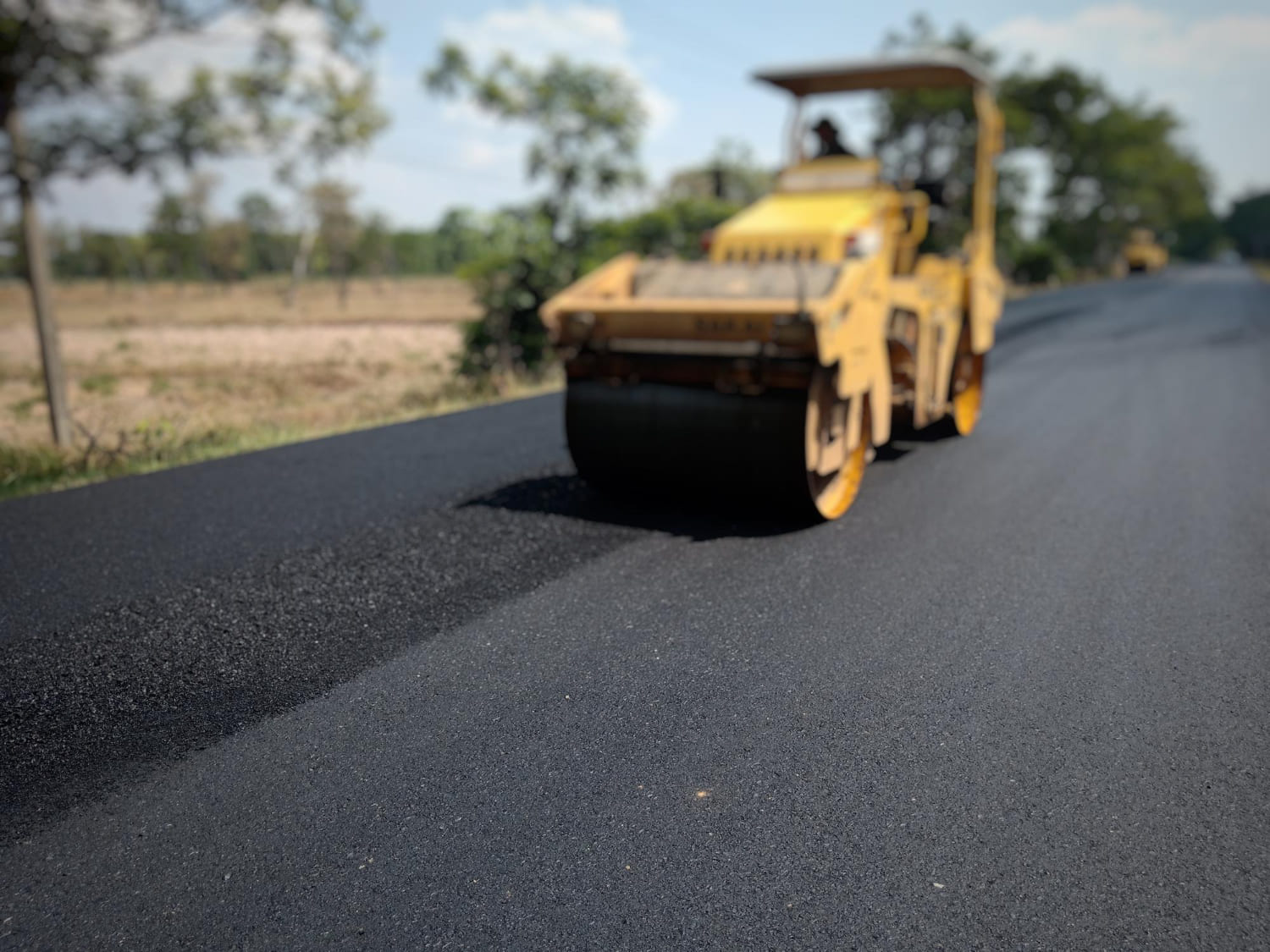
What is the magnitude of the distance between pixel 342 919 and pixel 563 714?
1029mm

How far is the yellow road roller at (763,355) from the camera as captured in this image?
471 cm

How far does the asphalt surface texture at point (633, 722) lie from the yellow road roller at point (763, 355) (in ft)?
1.11

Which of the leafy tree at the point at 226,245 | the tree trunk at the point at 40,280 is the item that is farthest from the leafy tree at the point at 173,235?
the tree trunk at the point at 40,280

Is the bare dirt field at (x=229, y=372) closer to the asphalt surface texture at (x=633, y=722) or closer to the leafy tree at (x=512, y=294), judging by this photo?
the leafy tree at (x=512, y=294)

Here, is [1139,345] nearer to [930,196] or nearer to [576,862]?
[930,196]

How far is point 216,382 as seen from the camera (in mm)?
14461

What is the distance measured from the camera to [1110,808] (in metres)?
2.55

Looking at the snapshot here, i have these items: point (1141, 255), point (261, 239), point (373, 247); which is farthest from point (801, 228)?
point (261, 239)

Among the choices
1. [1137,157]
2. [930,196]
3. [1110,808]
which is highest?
[1137,157]

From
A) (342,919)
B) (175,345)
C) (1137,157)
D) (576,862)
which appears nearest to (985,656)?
(576,862)

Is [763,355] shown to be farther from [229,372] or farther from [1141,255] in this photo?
[1141,255]

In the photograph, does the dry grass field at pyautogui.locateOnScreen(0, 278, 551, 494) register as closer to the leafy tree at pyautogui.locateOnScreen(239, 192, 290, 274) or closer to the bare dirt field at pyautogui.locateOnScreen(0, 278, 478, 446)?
the bare dirt field at pyautogui.locateOnScreen(0, 278, 478, 446)

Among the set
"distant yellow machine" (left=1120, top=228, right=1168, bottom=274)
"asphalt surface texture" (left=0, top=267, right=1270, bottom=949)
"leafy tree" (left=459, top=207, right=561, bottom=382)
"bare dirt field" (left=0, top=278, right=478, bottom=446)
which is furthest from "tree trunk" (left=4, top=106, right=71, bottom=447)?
"distant yellow machine" (left=1120, top=228, right=1168, bottom=274)

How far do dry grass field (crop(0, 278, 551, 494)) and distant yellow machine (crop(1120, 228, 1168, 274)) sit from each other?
35.7m
